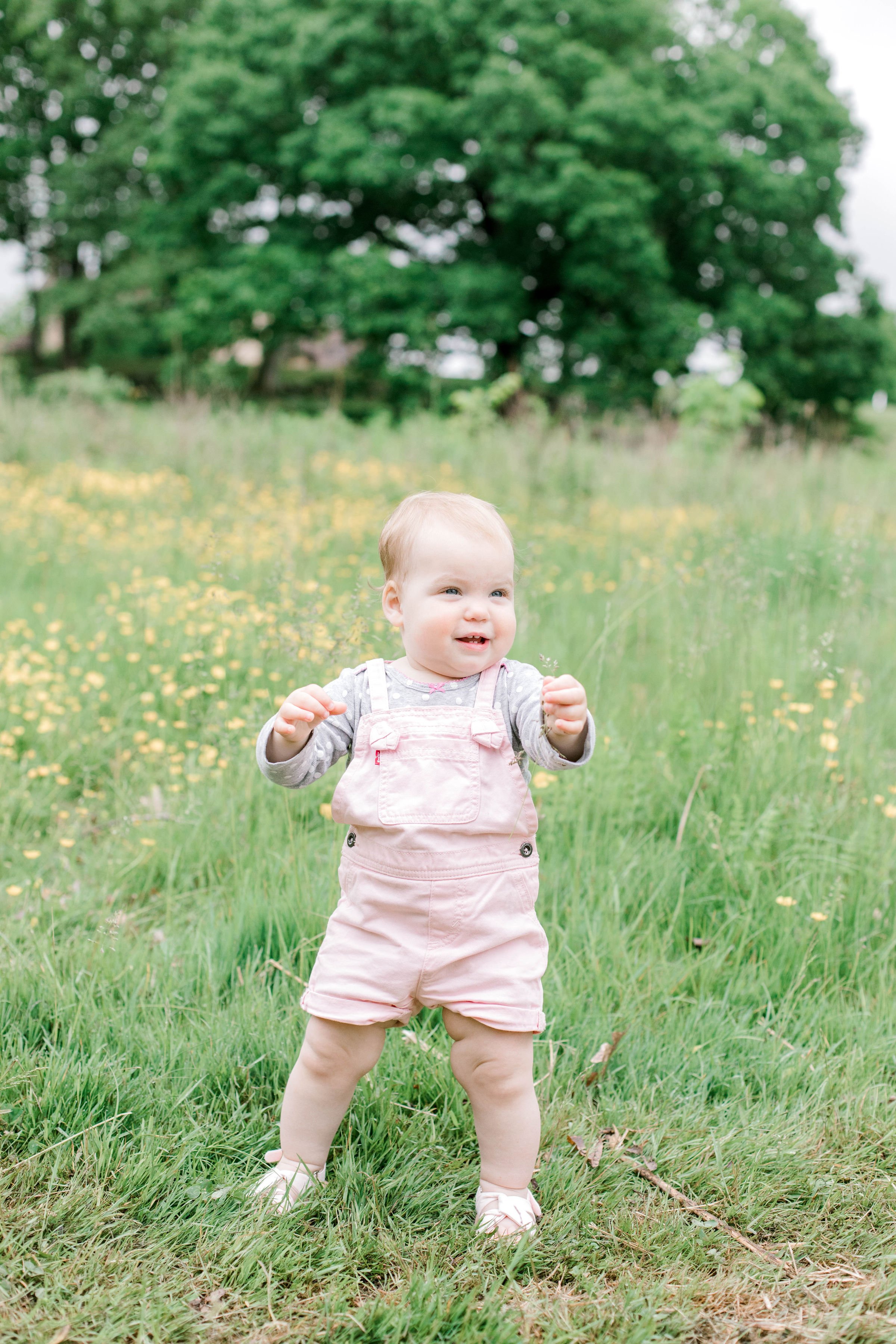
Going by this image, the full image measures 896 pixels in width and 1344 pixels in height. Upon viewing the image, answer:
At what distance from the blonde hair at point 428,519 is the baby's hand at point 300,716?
11.6 inches

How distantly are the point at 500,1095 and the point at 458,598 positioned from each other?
35.1 inches

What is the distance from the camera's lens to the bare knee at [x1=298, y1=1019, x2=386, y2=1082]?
1.74 m

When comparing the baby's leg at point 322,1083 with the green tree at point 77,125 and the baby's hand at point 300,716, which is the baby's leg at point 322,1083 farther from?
the green tree at point 77,125

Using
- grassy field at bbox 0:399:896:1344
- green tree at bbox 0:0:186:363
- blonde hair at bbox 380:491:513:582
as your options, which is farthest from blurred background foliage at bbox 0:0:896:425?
blonde hair at bbox 380:491:513:582

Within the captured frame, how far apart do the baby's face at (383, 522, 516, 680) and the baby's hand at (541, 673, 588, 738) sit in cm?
17

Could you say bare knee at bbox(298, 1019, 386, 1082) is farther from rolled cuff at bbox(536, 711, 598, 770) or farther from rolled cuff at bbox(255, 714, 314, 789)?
rolled cuff at bbox(536, 711, 598, 770)

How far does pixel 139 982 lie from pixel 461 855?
3.26ft

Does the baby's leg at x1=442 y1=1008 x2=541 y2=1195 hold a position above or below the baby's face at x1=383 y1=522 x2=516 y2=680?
below

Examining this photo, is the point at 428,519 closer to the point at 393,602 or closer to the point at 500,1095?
the point at 393,602

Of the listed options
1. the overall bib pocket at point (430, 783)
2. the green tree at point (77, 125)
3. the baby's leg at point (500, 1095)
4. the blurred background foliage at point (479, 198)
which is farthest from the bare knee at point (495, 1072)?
the green tree at point (77, 125)

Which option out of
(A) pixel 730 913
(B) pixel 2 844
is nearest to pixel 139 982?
(B) pixel 2 844

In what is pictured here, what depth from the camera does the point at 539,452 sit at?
7465 mm

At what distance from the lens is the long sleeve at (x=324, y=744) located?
1.70 metres

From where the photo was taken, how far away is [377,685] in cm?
179
